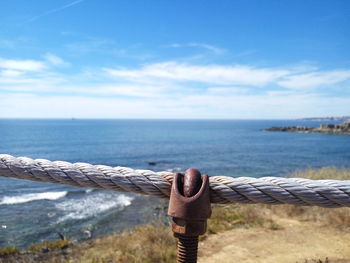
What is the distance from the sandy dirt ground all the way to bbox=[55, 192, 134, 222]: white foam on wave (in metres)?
10.9

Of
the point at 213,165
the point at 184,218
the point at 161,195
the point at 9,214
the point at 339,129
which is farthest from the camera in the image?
the point at 339,129

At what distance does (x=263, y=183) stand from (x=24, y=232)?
1485cm

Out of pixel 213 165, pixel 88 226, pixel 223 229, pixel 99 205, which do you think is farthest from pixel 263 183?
pixel 213 165

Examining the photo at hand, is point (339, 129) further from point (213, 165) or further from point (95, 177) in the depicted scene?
point (95, 177)

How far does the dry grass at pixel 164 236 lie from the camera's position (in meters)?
6.21

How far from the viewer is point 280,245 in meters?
6.56

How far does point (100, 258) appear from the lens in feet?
21.1

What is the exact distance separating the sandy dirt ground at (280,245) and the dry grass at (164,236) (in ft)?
0.87

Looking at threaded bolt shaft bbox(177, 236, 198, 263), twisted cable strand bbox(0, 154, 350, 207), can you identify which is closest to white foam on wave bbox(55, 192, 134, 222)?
twisted cable strand bbox(0, 154, 350, 207)

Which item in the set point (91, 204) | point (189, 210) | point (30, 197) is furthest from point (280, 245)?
point (30, 197)

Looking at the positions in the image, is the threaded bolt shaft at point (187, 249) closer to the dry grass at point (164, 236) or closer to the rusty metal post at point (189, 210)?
the rusty metal post at point (189, 210)

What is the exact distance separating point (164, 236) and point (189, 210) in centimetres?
628

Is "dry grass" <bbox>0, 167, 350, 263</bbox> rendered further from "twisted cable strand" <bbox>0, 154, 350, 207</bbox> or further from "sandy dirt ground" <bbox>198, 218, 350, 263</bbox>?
"twisted cable strand" <bbox>0, 154, 350, 207</bbox>

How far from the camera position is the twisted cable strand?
116 cm
